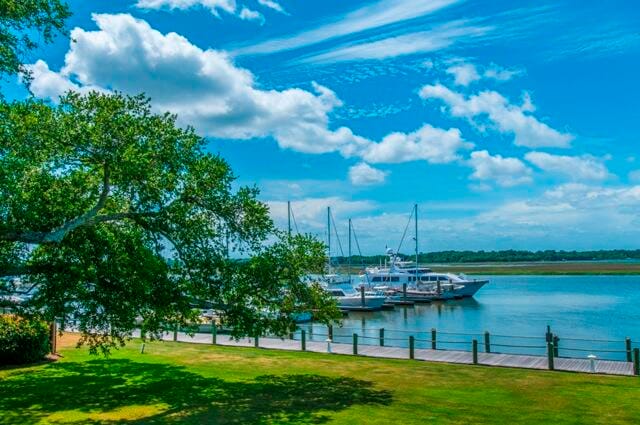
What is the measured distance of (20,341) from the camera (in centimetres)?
2258

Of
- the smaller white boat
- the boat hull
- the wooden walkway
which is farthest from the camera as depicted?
the boat hull

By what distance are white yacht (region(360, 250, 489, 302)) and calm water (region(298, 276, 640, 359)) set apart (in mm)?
2205

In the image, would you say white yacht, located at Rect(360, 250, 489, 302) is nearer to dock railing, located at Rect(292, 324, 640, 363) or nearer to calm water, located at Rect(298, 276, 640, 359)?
calm water, located at Rect(298, 276, 640, 359)

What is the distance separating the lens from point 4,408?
635 inches

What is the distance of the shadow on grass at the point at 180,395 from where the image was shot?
15.6 metres

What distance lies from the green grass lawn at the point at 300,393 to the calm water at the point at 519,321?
543 inches

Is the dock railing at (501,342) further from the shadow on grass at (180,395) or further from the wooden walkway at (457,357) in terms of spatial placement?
the shadow on grass at (180,395)

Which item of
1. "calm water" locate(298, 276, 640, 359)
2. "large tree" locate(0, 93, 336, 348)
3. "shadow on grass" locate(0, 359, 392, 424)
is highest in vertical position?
"large tree" locate(0, 93, 336, 348)

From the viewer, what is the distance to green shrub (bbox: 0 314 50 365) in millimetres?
22156

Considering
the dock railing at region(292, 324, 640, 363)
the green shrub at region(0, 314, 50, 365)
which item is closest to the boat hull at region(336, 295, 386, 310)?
the dock railing at region(292, 324, 640, 363)

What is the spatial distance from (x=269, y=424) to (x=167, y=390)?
5637 millimetres

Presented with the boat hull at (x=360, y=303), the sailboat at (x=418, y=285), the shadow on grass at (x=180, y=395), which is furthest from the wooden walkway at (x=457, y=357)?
the sailboat at (x=418, y=285)

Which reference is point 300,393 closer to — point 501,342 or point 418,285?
point 501,342

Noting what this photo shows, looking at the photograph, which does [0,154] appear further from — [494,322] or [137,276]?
[494,322]
